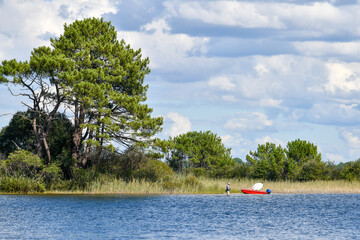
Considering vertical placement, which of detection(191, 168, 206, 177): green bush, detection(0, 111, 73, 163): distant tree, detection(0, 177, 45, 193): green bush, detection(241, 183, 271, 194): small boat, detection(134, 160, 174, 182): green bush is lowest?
detection(0, 177, 45, 193): green bush

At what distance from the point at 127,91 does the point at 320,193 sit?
26536 mm

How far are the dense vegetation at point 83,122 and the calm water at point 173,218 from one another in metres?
5.72

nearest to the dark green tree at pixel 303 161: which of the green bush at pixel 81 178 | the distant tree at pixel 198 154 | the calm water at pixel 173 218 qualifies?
the distant tree at pixel 198 154

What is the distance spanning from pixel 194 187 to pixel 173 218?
73.6 ft

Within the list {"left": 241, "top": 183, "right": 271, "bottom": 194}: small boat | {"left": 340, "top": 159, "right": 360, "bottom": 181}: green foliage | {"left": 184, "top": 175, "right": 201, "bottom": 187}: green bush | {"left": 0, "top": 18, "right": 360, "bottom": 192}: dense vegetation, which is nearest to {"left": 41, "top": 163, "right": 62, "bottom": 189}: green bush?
{"left": 0, "top": 18, "right": 360, "bottom": 192}: dense vegetation

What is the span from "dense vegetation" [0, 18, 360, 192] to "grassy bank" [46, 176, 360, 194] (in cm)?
34

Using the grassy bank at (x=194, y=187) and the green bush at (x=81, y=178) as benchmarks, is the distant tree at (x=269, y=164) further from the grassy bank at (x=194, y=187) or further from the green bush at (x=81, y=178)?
the green bush at (x=81, y=178)

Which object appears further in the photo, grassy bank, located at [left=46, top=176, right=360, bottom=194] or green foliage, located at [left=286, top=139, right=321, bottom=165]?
green foliage, located at [left=286, top=139, right=321, bottom=165]

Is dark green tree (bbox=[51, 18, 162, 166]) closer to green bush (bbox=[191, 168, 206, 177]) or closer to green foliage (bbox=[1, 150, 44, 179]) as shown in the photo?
green foliage (bbox=[1, 150, 44, 179])

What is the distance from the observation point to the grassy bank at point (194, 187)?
55219mm

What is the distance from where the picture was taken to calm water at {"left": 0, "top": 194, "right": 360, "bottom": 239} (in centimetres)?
2950

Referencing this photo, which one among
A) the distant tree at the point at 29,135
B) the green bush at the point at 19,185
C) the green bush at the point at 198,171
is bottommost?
the green bush at the point at 19,185

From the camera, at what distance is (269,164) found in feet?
251

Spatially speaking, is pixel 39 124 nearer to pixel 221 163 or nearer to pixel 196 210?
pixel 196 210
